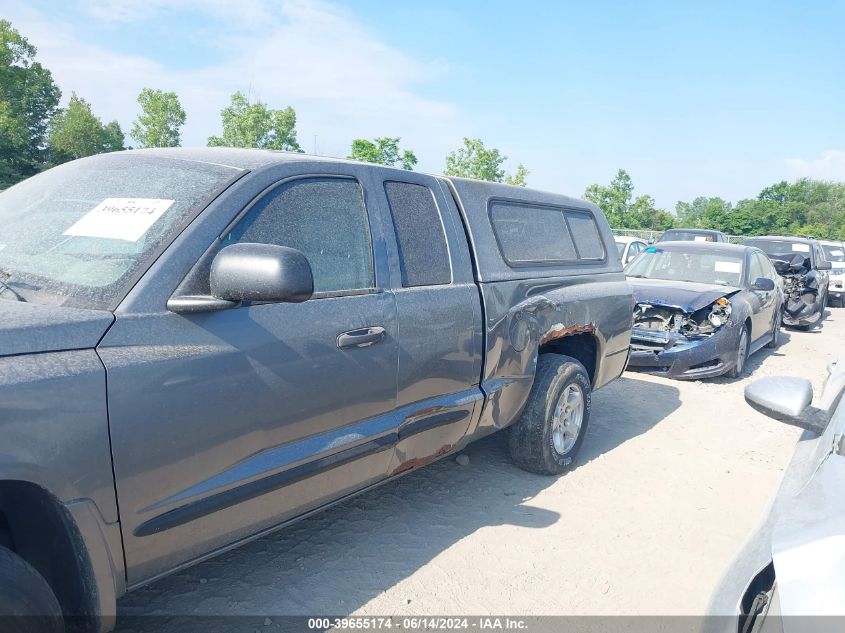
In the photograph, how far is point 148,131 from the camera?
44812mm

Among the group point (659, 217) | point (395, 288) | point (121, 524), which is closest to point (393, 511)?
point (395, 288)

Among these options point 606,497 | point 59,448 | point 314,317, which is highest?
point 314,317

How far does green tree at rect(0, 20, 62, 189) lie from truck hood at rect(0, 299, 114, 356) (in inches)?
1570

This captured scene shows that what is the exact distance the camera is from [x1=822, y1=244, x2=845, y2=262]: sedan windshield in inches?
761

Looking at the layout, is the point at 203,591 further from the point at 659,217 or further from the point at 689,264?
the point at 659,217

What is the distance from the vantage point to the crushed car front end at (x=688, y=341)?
728cm

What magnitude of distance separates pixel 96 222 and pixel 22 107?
1868 inches

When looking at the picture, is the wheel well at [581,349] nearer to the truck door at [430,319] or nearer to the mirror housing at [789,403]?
the truck door at [430,319]

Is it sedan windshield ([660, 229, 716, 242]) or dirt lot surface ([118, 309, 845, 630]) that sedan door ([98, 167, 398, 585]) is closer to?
dirt lot surface ([118, 309, 845, 630])

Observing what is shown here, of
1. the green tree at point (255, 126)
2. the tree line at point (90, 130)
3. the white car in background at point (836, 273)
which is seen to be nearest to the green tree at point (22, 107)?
the tree line at point (90, 130)

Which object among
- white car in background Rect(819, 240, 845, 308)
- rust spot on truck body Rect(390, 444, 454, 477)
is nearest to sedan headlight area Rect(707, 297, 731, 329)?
rust spot on truck body Rect(390, 444, 454, 477)

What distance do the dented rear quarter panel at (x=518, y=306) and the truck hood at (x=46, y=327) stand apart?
213cm

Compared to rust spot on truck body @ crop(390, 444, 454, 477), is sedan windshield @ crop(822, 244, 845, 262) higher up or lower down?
higher up

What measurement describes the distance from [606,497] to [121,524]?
315cm
